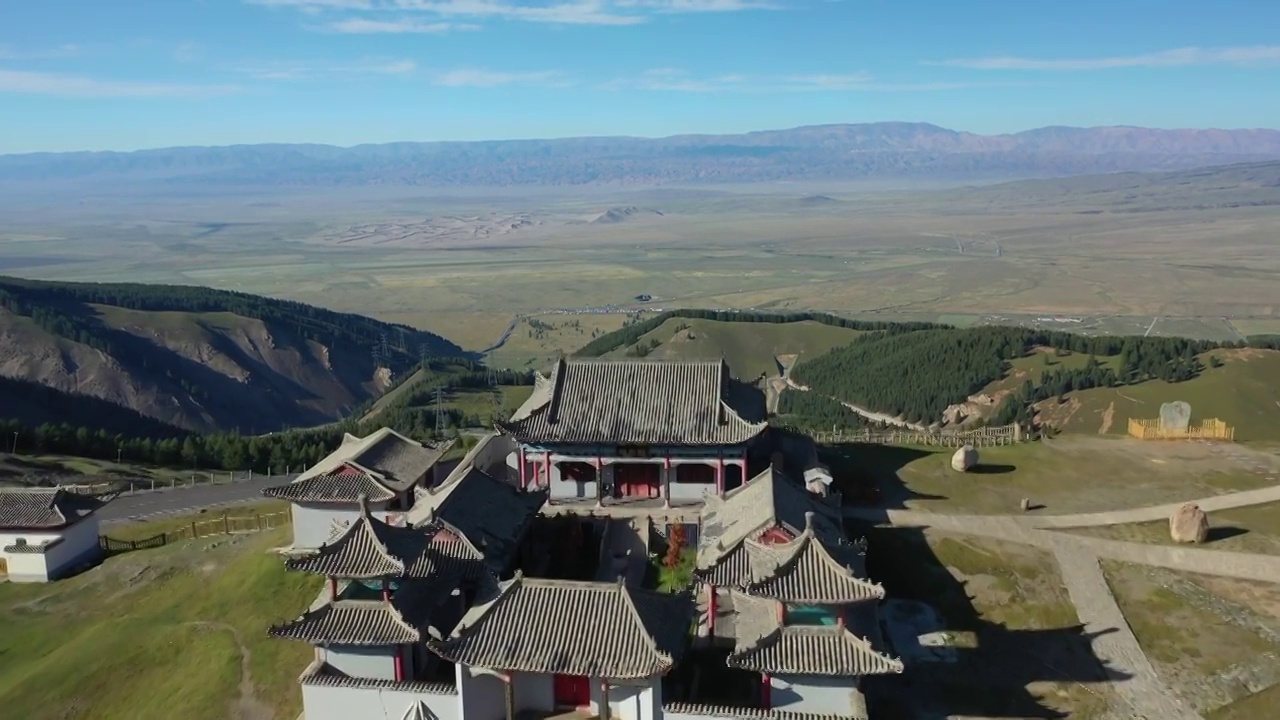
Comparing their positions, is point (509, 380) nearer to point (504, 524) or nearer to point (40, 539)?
point (40, 539)

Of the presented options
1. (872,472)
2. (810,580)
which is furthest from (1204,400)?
(810,580)

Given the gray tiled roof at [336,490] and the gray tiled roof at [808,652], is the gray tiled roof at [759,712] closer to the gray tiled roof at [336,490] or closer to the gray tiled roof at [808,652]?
the gray tiled roof at [808,652]

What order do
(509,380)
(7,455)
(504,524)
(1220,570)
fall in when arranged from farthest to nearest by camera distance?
1. (509,380)
2. (7,455)
3. (1220,570)
4. (504,524)

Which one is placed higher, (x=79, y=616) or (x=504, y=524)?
(x=504, y=524)

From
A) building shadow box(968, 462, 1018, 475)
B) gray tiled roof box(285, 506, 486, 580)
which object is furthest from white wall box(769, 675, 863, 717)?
building shadow box(968, 462, 1018, 475)

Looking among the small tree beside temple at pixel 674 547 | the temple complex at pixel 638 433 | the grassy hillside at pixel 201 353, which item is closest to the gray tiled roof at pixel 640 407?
the temple complex at pixel 638 433

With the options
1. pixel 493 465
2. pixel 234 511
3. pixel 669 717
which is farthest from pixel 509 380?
pixel 669 717

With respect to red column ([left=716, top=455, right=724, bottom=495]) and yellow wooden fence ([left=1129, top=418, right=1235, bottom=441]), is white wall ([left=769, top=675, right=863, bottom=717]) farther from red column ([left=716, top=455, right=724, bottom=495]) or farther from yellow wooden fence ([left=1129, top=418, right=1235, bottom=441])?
yellow wooden fence ([left=1129, top=418, right=1235, bottom=441])
